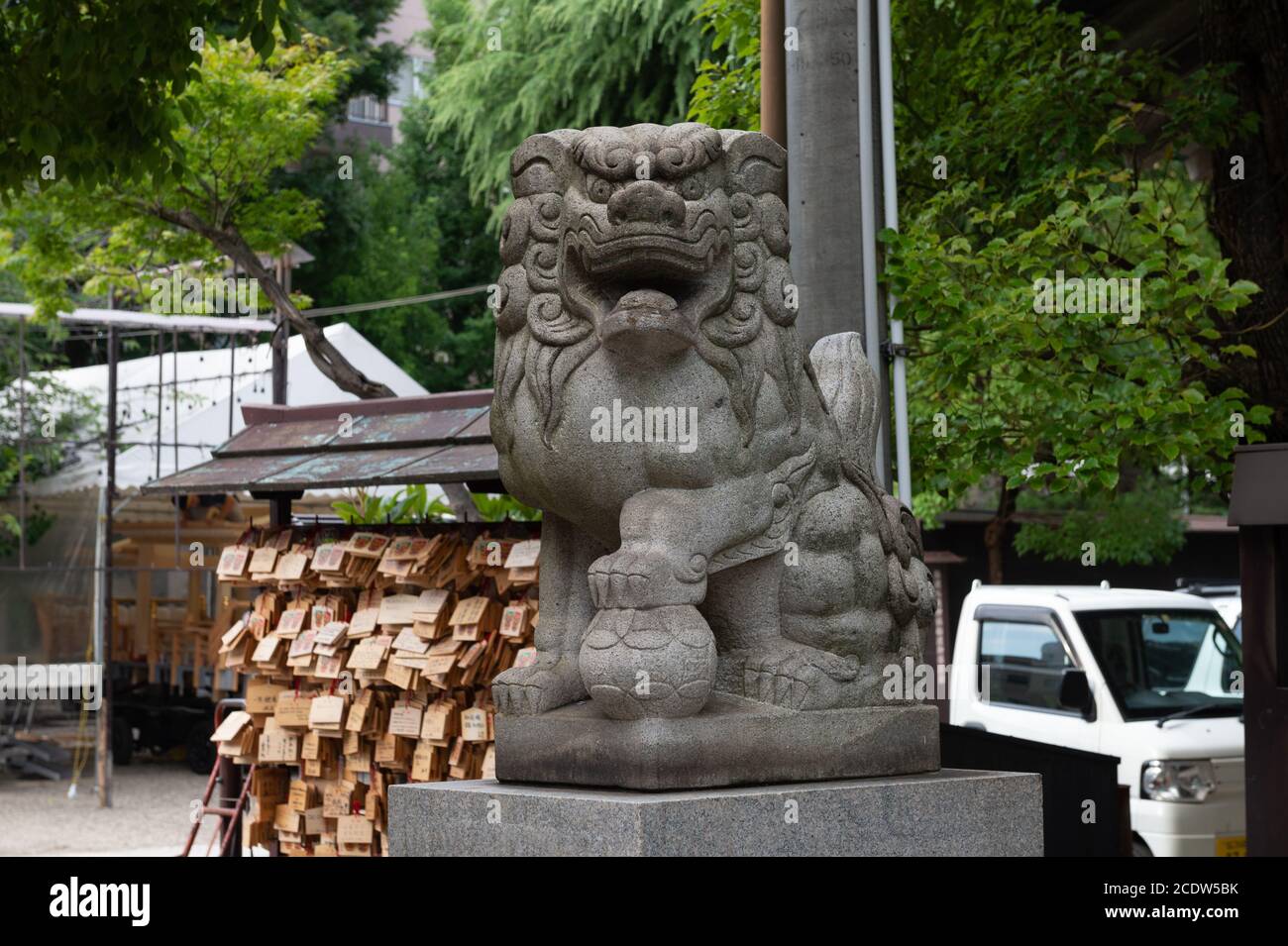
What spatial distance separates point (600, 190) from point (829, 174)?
277cm

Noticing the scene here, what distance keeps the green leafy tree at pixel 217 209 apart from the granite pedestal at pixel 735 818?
790 cm

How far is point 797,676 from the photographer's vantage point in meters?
4.62

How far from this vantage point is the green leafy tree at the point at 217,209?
481 inches

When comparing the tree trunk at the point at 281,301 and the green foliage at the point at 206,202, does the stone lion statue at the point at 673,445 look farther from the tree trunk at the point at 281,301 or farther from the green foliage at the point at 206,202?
the green foliage at the point at 206,202

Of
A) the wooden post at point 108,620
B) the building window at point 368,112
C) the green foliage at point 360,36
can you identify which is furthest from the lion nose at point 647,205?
the building window at point 368,112

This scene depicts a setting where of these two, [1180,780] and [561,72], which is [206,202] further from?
[1180,780]

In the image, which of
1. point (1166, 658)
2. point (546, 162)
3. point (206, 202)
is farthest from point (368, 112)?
point (546, 162)

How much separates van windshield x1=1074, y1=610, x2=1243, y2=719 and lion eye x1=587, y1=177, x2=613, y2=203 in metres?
5.79

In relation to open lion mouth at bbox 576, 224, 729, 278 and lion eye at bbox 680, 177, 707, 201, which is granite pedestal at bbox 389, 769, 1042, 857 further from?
lion eye at bbox 680, 177, 707, 201

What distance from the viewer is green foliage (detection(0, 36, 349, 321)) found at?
12266 mm

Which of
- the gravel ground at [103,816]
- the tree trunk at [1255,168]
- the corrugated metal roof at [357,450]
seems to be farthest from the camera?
the gravel ground at [103,816]

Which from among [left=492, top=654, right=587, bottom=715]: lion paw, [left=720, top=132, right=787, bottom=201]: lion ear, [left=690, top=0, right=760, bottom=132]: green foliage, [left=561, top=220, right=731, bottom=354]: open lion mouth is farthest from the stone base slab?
[left=690, top=0, right=760, bottom=132]: green foliage
